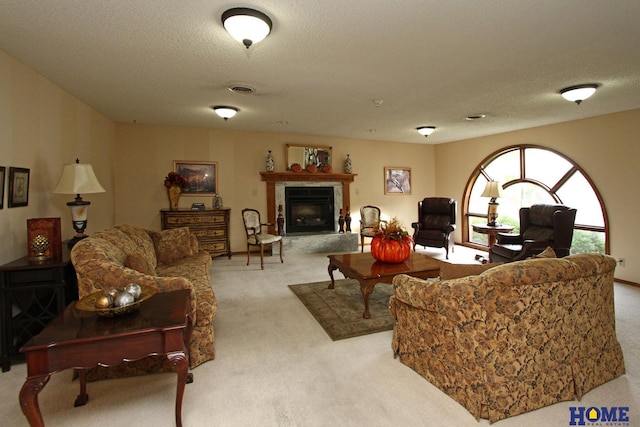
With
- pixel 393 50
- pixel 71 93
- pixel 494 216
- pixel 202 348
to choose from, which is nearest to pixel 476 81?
pixel 393 50

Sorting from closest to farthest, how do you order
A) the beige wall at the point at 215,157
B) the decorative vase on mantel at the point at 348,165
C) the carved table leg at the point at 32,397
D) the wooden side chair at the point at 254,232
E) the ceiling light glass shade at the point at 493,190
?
the carved table leg at the point at 32,397, the beige wall at the point at 215,157, the wooden side chair at the point at 254,232, the ceiling light glass shade at the point at 493,190, the decorative vase on mantel at the point at 348,165

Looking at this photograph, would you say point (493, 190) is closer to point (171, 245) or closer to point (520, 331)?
point (520, 331)

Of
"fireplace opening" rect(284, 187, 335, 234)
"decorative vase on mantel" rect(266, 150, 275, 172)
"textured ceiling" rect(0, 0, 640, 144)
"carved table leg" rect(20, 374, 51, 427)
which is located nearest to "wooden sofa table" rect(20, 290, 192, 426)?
"carved table leg" rect(20, 374, 51, 427)

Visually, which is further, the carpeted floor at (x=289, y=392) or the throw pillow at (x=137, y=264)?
the throw pillow at (x=137, y=264)

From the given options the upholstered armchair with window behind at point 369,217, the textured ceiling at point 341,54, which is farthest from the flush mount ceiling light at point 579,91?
the upholstered armchair with window behind at point 369,217

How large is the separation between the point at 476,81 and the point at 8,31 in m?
4.22

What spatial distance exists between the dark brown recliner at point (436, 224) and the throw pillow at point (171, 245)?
4124 millimetres

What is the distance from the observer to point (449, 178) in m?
8.05

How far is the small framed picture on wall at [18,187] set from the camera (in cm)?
283

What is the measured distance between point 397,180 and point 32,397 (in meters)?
7.52

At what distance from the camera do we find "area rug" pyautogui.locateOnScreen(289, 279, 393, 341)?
122 inches

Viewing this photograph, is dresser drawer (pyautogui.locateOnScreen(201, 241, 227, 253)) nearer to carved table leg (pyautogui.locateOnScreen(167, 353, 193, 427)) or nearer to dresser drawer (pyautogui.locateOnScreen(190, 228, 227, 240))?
dresser drawer (pyautogui.locateOnScreen(190, 228, 227, 240))

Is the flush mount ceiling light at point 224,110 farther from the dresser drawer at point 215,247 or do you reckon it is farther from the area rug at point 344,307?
the area rug at point 344,307

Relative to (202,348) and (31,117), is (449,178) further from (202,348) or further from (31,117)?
(31,117)
